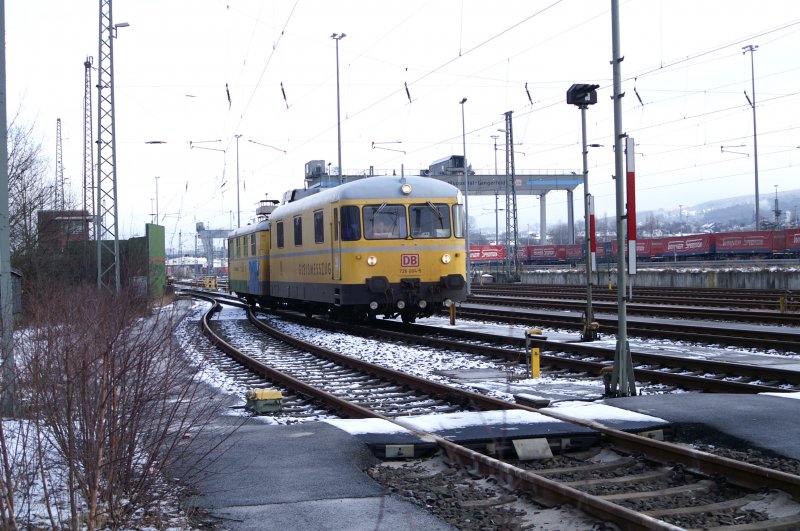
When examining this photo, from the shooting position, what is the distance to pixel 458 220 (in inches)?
752

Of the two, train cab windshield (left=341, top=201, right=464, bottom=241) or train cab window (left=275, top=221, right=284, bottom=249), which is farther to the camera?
train cab window (left=275, top=221, right=284, bottom=249)

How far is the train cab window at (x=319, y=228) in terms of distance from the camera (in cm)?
1975

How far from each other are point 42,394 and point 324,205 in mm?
14686

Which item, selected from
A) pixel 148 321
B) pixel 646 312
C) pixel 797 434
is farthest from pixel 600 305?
pixel 148 321

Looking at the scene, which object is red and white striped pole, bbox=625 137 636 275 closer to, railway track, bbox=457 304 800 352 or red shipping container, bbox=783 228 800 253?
railway track, bbox=457 304 800 352

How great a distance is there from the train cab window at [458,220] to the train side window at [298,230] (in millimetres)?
4782

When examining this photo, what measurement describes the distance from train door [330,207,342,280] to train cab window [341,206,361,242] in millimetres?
208

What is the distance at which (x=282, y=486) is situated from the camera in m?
5.93

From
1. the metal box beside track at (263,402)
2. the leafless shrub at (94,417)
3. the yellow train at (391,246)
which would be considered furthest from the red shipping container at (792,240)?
the leafless shrub at (94,417)

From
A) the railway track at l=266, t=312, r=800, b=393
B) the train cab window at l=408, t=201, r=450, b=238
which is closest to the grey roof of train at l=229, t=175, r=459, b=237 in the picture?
the train cab window at l=408, t=201, r=450, b=238

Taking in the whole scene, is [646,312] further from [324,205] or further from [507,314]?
[324,205]

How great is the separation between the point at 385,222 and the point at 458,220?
1.77 meters

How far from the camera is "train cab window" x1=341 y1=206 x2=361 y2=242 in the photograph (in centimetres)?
1839

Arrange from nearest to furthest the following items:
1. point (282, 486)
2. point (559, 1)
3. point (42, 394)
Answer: point (42, 394)
point (282, 486)
point (559, 1)
